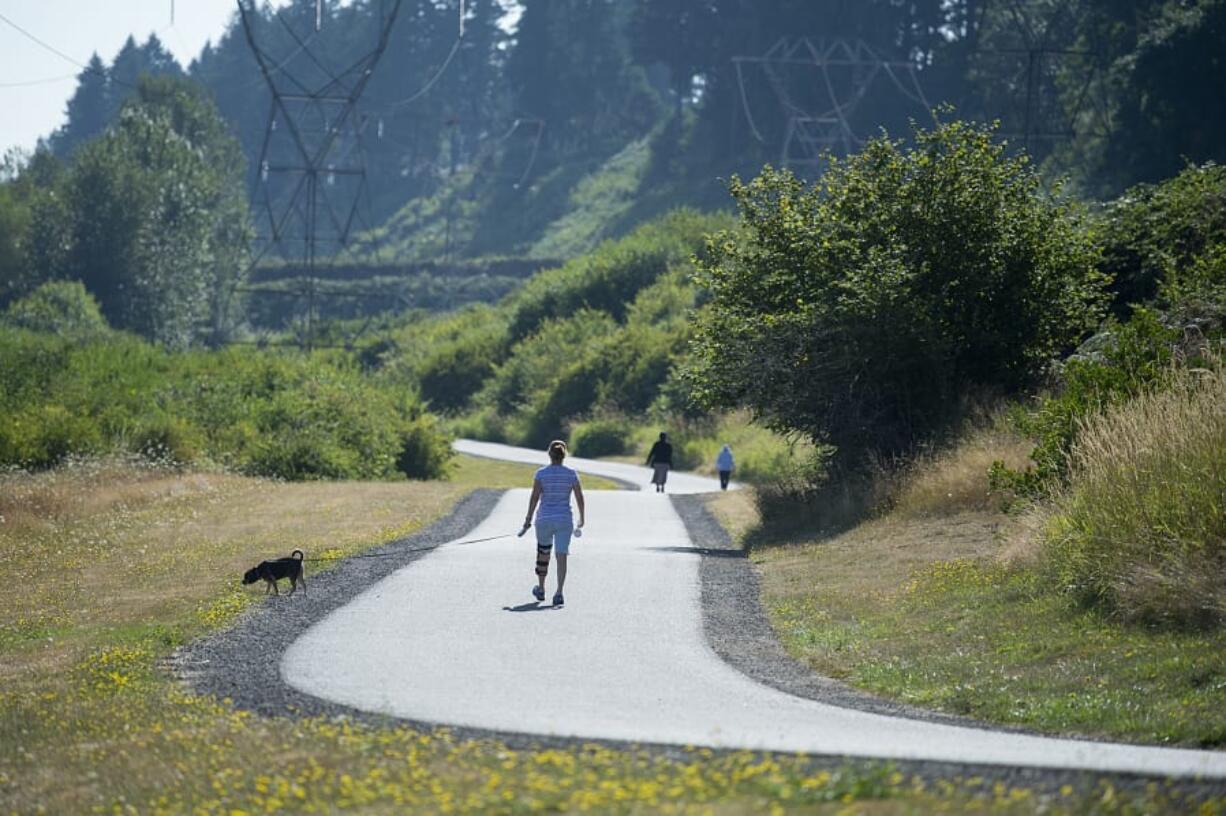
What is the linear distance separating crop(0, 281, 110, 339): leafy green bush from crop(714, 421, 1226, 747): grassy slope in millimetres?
68487

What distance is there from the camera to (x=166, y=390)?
55.5 meters

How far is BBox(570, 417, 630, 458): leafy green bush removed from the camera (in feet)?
228

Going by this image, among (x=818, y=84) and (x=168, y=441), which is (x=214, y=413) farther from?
(x=818, y=84)

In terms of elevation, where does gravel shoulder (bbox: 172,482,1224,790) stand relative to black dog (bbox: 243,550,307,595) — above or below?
below

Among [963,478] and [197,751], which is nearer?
[197,751]

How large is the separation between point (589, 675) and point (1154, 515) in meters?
5.28

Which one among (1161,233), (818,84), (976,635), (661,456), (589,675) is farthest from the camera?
(818,84)

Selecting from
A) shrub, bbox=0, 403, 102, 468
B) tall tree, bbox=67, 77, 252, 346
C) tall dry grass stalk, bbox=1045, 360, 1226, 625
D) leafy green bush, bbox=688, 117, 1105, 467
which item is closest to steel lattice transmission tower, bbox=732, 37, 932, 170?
tall tree, bbox=67, 77, 252, 346

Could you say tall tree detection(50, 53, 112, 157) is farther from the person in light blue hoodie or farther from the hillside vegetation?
the person in light blue hoodie

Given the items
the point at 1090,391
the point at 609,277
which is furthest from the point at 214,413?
the point at 609,277

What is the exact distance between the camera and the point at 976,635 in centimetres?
1625

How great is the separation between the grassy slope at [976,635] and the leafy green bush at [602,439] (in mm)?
44143

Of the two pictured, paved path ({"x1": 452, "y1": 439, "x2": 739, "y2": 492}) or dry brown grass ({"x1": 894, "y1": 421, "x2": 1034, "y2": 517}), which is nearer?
dry brown grass ({"x1": 894, "y1": 421, "x2": 1034, "y2": 517})

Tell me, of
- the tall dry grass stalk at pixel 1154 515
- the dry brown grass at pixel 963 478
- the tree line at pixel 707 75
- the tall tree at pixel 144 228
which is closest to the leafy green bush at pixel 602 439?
the tree line at pixel 707 75
